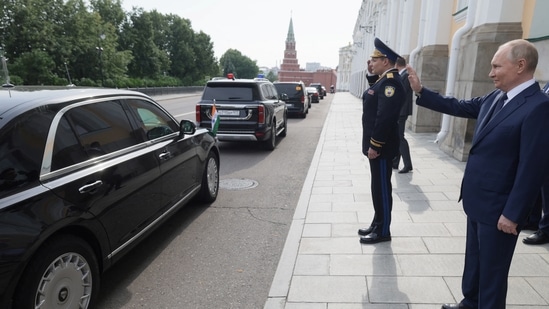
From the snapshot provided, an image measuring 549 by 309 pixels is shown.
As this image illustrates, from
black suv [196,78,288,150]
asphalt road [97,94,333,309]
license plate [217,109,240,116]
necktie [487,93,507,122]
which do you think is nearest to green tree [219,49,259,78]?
black suv [196,78,288,150]

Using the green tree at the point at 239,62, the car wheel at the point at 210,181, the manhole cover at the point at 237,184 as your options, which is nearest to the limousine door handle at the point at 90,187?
the car wheel at the point at 210,181

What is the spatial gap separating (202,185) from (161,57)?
62.1 meters

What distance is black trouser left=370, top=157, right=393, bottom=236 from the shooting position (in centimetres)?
401

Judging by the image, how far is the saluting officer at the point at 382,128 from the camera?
373 centimetres

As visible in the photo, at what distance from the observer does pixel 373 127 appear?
13.0 ft

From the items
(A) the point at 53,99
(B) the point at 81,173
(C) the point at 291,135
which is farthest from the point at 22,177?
(C) the point at 291,135

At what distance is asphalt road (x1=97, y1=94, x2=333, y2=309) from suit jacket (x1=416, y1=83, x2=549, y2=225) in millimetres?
1874

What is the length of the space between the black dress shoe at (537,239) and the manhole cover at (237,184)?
158 inches

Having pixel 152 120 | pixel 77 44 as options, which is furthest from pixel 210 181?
pixel 77 44

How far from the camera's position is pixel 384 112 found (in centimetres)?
374

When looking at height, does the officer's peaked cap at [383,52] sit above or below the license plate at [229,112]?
above

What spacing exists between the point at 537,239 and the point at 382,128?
83.1 inches

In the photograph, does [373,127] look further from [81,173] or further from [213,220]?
[81,173]

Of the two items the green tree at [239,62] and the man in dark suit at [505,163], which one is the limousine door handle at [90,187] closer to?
the man in dark suit at [505,163]
